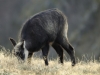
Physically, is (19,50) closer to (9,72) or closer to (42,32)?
(42,32)

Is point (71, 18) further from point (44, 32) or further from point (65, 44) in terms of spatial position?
point (44, 32)

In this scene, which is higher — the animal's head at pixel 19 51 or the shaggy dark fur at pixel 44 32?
the shaggy dark fur at pixel 44 32

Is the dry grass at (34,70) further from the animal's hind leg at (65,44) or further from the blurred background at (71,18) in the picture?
the blurred background at (71,18)

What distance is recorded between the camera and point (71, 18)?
62.6m

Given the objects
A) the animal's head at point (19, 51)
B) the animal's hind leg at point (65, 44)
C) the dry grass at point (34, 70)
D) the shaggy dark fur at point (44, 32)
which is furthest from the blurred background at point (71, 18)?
the dry grass at point (34, 70)

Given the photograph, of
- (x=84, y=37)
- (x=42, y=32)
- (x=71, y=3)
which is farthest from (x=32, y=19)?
(x=71, y=3)

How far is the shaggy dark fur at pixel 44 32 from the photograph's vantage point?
12.7 metres

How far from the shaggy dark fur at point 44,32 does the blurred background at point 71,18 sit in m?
40.6

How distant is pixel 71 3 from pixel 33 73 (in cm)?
5560

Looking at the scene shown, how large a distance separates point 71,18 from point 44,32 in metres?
50.0

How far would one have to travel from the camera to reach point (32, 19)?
514 inches

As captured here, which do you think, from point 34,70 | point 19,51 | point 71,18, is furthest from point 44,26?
point 71,18

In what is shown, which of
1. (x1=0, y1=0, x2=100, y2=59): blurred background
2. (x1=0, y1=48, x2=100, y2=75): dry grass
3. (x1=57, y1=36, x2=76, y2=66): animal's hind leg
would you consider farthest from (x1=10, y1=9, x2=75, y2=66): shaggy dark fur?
(x1=0, y1=0, x2=100, y2=59): blurred background

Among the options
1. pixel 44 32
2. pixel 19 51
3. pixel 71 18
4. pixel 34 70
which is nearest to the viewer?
pixel 34 70
